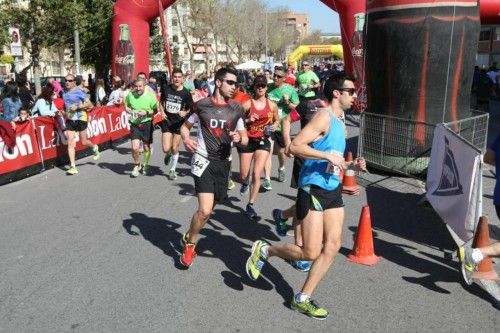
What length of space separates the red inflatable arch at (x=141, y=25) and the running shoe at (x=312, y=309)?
534 inches

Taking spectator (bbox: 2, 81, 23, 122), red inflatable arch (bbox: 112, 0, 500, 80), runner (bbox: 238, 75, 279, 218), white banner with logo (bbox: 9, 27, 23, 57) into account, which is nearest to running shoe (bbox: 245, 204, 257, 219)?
runner (bbox: 238, 75, 279, 218)

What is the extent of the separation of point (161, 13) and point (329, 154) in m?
14.3

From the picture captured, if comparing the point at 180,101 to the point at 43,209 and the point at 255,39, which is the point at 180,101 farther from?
the point at 255,39

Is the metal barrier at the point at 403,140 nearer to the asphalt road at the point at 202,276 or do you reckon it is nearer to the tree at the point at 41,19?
the asphalt road at the point at 202,276

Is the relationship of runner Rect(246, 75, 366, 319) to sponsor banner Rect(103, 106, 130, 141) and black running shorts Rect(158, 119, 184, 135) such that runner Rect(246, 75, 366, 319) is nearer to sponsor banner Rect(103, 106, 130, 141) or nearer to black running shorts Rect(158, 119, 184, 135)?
black running shorts Rect(158, 119, 184, 135)

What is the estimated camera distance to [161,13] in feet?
54.1

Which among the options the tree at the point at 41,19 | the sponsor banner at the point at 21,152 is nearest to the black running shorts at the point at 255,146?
the sponsor banner at the point at 21,152

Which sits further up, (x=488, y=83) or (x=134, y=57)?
(x=134, y=57)

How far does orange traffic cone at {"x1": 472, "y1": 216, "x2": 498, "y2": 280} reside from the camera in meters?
4.38

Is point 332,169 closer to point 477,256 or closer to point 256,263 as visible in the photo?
point 256,263

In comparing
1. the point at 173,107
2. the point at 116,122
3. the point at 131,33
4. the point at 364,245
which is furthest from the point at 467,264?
the point at 131,33

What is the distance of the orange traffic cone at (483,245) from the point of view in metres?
4.38

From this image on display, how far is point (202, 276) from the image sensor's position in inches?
182

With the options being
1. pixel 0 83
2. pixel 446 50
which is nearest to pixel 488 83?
pixel 446 50
